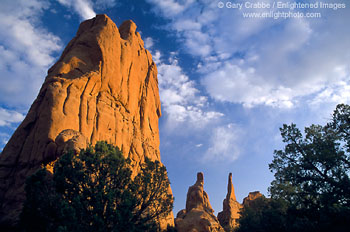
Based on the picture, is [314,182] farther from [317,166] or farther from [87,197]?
[87,197]

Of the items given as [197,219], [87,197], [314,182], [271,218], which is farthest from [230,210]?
[87,197]

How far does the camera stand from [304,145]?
29438 millimetres

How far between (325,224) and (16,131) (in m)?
38.4

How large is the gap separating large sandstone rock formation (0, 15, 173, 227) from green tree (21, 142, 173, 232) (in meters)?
4.60

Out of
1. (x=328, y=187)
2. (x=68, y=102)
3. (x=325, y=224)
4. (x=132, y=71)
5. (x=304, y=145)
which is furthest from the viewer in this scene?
(x=132, y=71)

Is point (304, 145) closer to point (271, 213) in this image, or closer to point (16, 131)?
point (271, 213)

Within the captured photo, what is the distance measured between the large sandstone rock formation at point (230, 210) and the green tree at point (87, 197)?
5852 centimetres

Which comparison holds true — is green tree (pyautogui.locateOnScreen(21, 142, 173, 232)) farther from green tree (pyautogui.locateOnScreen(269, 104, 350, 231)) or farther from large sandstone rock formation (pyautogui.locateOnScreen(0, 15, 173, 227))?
green tree (pyautogui.locateOnScreen(269, 104, 350, 231))

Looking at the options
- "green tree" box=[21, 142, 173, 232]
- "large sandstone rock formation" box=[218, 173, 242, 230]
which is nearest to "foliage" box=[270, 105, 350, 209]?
"green tree" box=[21, 142, 173, 232]

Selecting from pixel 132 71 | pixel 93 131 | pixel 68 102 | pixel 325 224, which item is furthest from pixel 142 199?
pixel 132 71

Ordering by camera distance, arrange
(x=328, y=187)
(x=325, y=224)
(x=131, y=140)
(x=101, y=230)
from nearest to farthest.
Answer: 1. (x=101, y=230)
2. (x=325, y=224)
3. (x=328, y=187)
4. (x=131, y=140)

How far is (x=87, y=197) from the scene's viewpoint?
20703mm

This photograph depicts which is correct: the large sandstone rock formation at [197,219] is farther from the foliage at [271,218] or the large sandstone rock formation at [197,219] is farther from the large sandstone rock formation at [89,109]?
the large sandstone rock formation at [89,109]

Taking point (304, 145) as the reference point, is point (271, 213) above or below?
below
